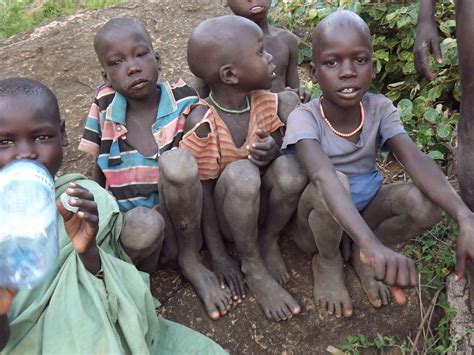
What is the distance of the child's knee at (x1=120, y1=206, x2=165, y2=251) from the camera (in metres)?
2.12

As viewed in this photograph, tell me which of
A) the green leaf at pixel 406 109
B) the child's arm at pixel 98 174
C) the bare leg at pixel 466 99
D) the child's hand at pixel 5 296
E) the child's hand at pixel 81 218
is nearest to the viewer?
the child's hand at pixel 5 296

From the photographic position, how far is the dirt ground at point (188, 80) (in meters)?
2.36

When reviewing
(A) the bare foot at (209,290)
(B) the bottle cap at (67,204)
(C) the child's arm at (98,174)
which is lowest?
(A) the bare foot at (209,290)

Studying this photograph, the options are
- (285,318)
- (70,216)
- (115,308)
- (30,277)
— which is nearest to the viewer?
(30,277)

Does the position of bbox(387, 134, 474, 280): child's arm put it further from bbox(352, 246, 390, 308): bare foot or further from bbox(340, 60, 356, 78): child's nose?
bbox(352, 246, 390, 308): bare foot

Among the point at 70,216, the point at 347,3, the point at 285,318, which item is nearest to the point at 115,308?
the point at 70,216

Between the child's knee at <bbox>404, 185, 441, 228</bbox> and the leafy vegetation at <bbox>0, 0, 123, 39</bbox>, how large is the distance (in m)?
4.09

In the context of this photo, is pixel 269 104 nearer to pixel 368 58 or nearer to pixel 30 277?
pixel 368 58

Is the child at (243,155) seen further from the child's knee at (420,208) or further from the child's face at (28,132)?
the child's face at (28,132)

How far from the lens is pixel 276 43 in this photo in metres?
3.14

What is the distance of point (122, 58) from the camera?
2.40 meters

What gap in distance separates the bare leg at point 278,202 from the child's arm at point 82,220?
0.75 metres

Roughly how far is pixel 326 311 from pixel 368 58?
0.96 meters

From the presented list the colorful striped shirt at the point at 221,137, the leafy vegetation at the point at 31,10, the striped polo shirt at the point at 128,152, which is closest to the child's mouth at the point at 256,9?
the colorful striped shirt at the point at 221,137
